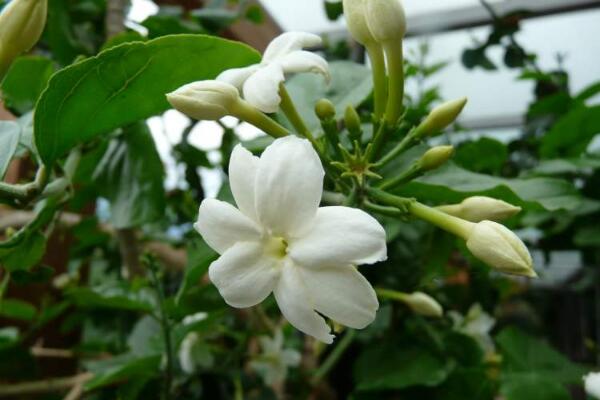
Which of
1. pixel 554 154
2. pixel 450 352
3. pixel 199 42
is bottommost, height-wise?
pixel 450 352

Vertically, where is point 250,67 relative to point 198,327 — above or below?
above

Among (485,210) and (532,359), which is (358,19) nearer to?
(485,210)

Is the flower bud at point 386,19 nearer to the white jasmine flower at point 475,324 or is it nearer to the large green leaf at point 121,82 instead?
the large green leaf at point 121,82

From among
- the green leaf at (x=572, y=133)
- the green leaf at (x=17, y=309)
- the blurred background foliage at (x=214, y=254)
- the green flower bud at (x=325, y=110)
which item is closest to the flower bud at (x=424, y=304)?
the blurred background foliage at (x=214, y=254)

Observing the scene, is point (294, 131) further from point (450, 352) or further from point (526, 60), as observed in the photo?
point (526, 60)

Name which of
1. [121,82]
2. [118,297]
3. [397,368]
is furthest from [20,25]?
[397,368]

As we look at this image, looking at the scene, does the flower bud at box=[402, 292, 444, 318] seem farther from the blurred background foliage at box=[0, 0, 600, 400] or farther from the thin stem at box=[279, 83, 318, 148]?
the thin stem at box=[279, 83, 318, 148]

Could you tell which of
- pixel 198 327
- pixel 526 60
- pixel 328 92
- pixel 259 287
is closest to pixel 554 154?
pixel 526 60
